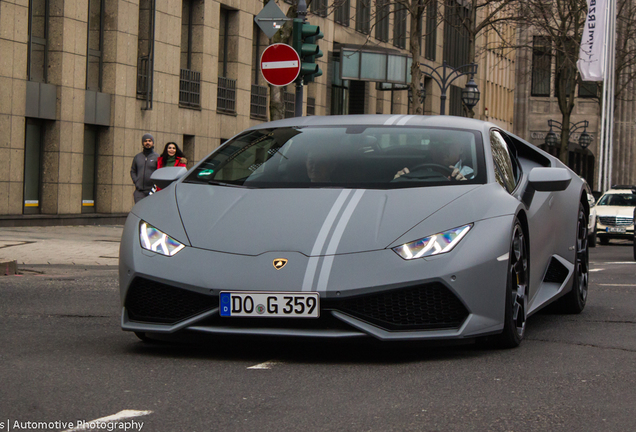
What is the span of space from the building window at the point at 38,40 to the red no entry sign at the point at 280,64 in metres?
10.3

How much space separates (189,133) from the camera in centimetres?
2995

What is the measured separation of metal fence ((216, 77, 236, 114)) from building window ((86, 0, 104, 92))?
238 inches

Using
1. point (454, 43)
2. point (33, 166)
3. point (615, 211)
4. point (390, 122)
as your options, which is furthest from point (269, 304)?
point (454, 43)

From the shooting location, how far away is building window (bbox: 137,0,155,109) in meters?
27.5

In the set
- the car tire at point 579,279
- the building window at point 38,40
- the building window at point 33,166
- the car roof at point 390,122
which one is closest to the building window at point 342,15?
the building window at point 38,40

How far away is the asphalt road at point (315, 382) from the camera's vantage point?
432 cm

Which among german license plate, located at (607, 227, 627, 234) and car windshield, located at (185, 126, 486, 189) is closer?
car windshield, located at (185, 126, 486, 189)

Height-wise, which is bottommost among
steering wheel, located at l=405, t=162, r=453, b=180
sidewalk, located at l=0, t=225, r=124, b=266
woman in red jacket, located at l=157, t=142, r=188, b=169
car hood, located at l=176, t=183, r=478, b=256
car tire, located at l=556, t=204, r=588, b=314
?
sidewalk, located at l=0, t=225, r=124, b=266

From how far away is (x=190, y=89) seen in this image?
30031 millimetres

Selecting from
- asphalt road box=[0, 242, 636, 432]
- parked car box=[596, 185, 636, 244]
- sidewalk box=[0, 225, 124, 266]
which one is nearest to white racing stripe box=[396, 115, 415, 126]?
asphalt road box=[0, 242, 636, 432]

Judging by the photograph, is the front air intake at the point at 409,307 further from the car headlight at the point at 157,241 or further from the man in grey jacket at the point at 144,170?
the man in grey jacket at the point at 144,170

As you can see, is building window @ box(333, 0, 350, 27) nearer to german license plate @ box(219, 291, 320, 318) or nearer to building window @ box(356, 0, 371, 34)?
building window @ box(356, 0, 371, 34)

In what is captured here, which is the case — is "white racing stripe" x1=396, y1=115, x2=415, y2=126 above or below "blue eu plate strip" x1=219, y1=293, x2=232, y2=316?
above

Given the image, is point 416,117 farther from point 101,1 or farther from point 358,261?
point 101,1
